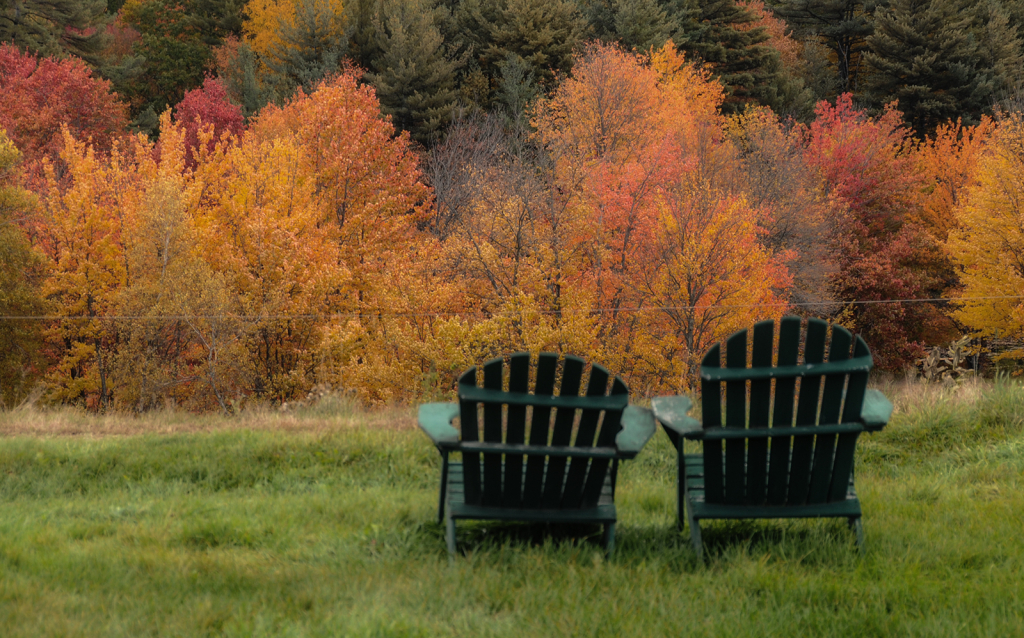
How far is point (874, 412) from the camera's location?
3.27 metres

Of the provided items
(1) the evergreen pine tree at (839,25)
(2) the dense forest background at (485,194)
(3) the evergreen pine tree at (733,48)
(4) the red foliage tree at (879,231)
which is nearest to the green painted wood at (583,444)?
(2) the dense forest background at (485,194)

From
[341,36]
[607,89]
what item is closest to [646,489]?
[607,89]

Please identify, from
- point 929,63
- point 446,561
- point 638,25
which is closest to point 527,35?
point 638,25

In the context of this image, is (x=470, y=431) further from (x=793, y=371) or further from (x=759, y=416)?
(x=793, y=371)

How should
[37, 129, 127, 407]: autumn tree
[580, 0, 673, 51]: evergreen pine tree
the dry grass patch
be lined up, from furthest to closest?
[580, 0, 673, 51]: evergreen pine tree → [37, 129, 127, 407]: autumn tree → the dry grass patch

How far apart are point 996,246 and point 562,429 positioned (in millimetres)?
27064

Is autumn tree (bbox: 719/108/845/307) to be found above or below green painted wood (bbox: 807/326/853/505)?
above

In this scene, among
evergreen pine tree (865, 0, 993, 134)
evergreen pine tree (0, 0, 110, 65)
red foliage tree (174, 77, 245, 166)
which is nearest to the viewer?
evergreen pine tree (865, 0, 993, 134)

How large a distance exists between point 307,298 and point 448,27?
22.7 meters

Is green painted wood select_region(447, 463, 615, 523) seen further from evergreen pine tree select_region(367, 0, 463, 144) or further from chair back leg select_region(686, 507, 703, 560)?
evergreen pine tree select_region(367, 0, 463, 144)

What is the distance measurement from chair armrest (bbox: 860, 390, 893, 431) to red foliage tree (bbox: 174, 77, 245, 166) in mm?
40295

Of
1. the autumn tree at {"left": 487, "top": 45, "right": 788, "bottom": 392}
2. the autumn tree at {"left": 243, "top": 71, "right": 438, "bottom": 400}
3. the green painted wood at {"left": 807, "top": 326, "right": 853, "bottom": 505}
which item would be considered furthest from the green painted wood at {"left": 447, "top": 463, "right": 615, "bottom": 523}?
the autumn tree at {"left": 243, "top": 71, "right": 438, "bottom": 400}

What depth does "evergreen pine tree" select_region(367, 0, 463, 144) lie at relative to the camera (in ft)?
117

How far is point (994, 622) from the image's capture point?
2510 mm
